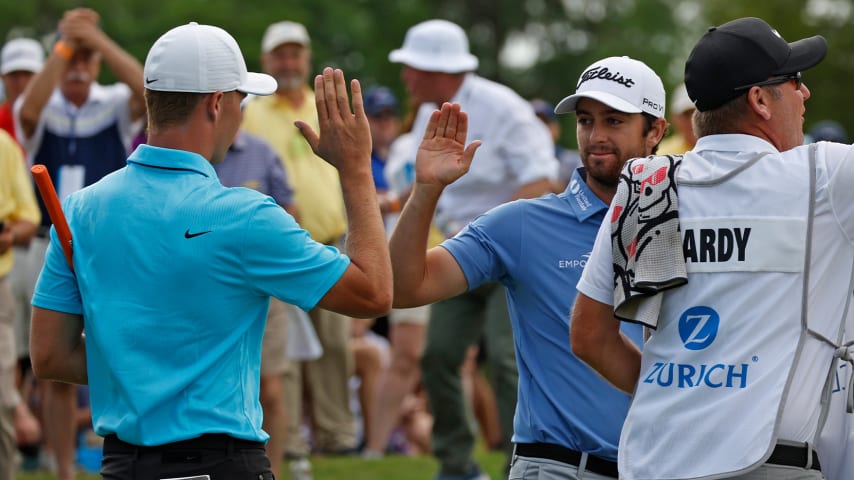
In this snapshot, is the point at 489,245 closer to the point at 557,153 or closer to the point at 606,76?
the point at 606,76

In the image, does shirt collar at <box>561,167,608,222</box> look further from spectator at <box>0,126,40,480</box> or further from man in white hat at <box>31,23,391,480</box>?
spectator at <box>0,126,40,480</box>

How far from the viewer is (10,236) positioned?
8180 millimetres

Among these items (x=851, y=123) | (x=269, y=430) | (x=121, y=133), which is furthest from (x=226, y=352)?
(x=851, y=123)

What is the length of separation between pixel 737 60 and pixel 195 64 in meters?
1.49

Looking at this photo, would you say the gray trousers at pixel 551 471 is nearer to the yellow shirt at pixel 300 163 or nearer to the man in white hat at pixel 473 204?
the man in white hat at pixel 473 204

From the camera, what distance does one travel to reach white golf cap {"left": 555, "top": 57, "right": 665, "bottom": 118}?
5.25 metres

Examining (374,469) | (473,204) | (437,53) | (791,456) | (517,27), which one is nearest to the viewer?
(791,456)

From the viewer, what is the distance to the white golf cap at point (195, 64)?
4.18m

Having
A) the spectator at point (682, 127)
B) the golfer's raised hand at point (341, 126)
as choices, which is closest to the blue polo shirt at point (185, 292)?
the golfer's raised hand at point (341, 126)

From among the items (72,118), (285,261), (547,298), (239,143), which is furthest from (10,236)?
(285,261)

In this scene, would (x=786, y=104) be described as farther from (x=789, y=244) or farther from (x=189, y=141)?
(x=189, y=141)

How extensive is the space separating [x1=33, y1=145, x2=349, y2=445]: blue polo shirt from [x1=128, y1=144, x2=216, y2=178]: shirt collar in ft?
0.04

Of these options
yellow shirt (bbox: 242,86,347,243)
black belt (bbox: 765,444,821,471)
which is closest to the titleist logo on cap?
black belt (bbox: 765,444,821,471)

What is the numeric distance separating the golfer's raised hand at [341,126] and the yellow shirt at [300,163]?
565 cm
